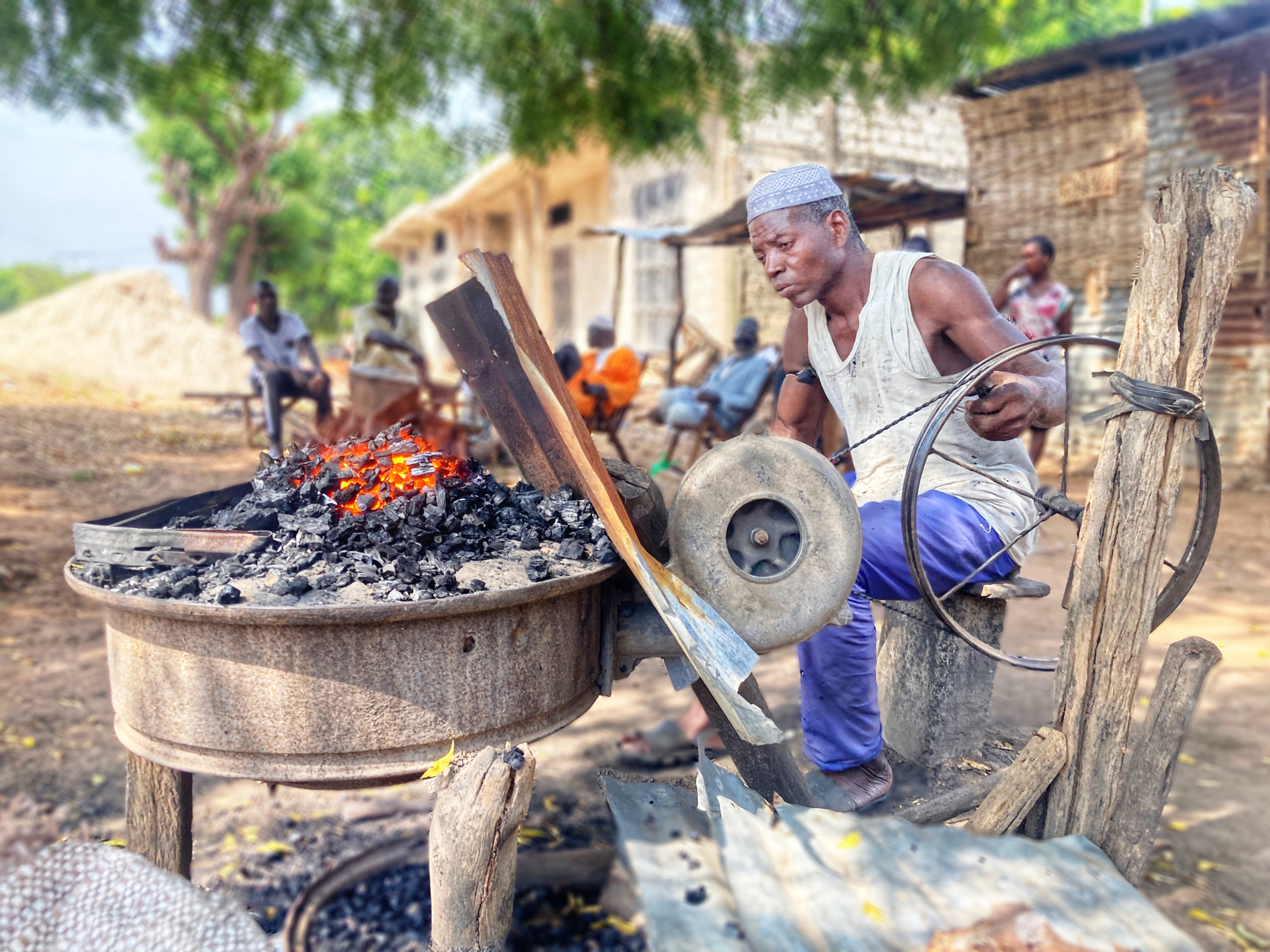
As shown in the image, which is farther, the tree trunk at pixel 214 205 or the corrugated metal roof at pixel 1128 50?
the tree trunk at pixel 214 205

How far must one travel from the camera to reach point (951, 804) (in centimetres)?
248

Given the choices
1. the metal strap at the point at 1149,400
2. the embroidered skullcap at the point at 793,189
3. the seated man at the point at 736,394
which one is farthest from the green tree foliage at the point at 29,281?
the metal strap at the point at 1149,400

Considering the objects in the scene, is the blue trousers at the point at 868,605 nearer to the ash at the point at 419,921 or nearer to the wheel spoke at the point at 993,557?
the wheel spoke at the point at 993,557

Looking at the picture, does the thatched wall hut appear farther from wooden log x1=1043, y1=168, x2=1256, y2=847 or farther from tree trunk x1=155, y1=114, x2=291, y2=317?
tree trunk x1=155, y1=114, x2=291, y2=317

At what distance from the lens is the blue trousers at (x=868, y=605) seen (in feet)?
8.28

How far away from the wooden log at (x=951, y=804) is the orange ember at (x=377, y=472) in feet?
5.15

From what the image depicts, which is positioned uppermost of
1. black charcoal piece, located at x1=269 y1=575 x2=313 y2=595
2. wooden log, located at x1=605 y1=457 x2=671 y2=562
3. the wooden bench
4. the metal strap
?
the metal strap

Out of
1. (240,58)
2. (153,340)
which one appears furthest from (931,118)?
(153,340)

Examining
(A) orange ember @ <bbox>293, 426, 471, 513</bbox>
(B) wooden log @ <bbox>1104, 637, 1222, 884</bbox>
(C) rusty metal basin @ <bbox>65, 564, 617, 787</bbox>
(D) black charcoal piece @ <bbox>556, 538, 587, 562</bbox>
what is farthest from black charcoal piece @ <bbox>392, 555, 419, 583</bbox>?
(B) wooden log @ <bbox>1104, 637, 1222, 884</bbox>

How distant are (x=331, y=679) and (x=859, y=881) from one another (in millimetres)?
1214

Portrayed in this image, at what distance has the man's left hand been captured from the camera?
230 cm

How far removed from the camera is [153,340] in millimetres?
18969

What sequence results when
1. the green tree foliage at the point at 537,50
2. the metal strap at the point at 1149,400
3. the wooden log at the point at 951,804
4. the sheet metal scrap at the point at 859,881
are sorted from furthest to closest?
the green tree foliage at the point at 537,50, the wooden log at the point at 951,804, the metal strap at the point at 1149,400, the sheet metal scrap at the point at 859,881

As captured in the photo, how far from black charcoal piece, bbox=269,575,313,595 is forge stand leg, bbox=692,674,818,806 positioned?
110 centimetres
